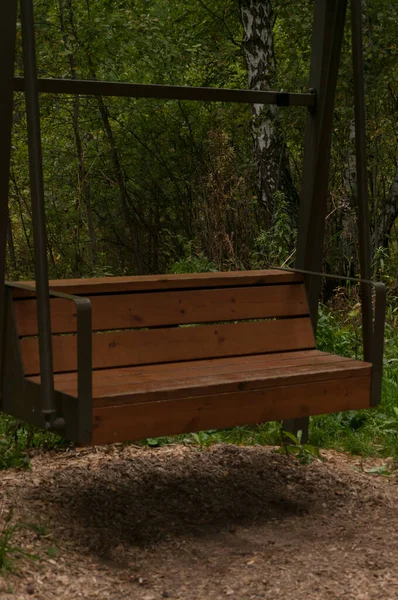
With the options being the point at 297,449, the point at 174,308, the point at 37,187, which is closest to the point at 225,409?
the point at 174,308

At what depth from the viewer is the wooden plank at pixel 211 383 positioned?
3.59 metres

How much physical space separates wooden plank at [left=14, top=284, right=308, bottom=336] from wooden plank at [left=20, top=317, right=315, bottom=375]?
5 cm

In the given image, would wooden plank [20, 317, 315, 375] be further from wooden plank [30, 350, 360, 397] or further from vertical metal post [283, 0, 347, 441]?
vertical metal post [283, 0, 347, 441]

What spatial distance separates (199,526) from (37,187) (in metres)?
1.77

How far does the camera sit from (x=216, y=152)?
8.45 metres

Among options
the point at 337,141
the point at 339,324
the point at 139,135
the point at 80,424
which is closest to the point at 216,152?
the point at 337,141

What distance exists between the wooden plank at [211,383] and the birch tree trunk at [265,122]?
4906 millimetres

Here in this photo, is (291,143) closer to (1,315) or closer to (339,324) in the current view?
(339,324)

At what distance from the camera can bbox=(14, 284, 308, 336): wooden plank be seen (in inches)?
161

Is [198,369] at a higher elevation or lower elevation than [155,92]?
lower

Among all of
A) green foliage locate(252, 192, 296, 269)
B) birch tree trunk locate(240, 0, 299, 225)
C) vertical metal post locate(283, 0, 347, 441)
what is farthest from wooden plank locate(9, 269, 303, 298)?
birch tree trunk locate(240, 0, 299, 225)

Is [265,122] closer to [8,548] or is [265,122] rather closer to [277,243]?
[277,243]

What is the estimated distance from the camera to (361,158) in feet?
14.0

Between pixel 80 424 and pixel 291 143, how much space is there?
24.0 ft
